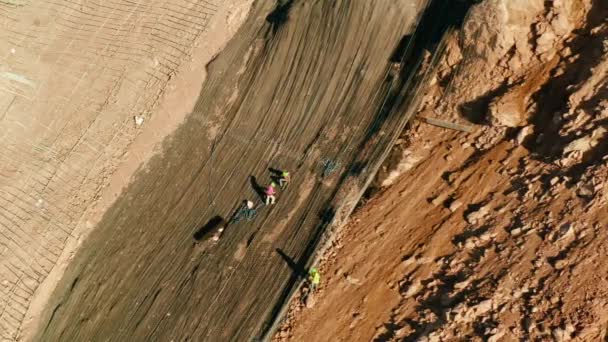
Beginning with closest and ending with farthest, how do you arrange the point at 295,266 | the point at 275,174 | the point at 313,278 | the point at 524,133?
1. the point at 524,133
2. the point at 313,278
3. the point at 295,266
4. the point at 275,174

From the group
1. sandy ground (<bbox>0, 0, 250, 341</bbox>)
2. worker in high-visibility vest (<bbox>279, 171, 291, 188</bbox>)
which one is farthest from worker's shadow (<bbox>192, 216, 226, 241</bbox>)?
sandy ground (<bbox>0, 0, 250, 341</bbox>)

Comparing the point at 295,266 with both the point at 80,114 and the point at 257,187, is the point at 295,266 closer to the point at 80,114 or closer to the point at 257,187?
the point at 257,187

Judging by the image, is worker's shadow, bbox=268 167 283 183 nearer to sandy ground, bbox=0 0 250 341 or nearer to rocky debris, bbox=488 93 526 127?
sandy ground, bbox=0 0 250 341

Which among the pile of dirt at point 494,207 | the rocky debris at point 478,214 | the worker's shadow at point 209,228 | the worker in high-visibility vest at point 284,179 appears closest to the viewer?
the pile of dirt at point 494,207

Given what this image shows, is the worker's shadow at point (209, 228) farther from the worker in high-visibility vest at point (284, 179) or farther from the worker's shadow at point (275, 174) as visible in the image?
the worker in high-visibility vest at point (284, 179)

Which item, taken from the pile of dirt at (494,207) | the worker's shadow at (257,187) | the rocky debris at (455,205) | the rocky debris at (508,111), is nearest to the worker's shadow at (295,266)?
the pile of dirt at (494,207)

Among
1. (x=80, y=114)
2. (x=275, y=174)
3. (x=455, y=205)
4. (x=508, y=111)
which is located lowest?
(x=80, y=114)

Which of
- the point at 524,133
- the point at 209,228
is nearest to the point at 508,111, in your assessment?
the point at 524,133
